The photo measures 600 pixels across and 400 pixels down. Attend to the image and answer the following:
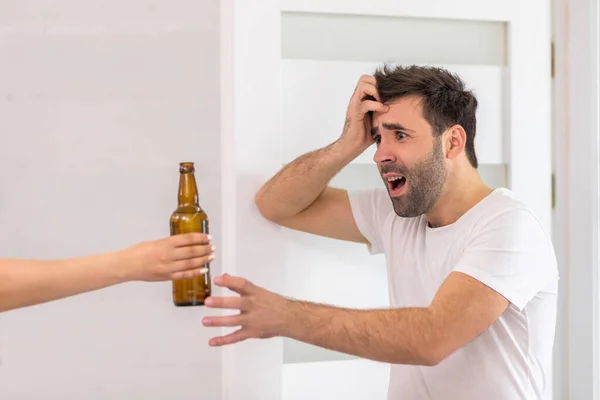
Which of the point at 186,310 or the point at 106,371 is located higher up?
the point at 186,310

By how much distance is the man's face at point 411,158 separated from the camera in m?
1.52

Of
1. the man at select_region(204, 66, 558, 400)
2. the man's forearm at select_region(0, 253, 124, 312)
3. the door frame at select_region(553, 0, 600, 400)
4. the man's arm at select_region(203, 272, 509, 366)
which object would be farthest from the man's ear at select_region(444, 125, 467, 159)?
the man's forearm at select_region(0, 253, 124, 312)

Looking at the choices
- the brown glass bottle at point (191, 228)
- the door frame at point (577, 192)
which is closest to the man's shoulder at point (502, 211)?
the door frame at point (577, 192)

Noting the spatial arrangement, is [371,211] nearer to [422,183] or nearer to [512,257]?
[422,183]

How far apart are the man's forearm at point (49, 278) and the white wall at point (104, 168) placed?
553 millimetres

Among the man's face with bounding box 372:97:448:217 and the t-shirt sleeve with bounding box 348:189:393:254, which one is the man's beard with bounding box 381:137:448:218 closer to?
the man's face with bounding box 372:97:448:217

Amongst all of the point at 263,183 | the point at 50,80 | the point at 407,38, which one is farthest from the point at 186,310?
the point at 407,38

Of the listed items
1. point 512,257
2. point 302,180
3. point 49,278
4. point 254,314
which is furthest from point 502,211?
point 49,278

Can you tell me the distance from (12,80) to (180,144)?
40 centimetres

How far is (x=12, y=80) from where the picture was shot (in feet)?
5.33

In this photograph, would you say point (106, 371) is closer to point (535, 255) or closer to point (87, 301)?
point (87, 301)

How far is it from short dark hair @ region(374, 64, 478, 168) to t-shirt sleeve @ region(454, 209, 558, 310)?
20 centimetres

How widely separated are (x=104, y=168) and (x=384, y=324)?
76cm

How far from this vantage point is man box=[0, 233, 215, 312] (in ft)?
3.66
